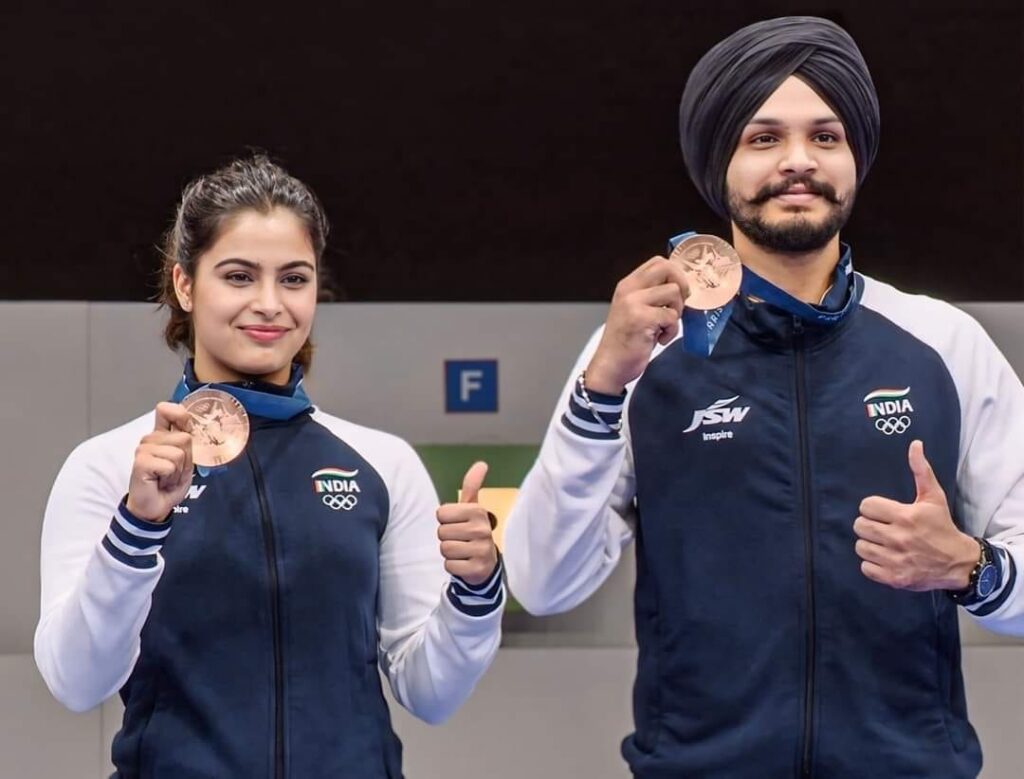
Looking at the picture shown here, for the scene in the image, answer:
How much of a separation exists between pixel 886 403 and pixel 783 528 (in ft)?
0.88

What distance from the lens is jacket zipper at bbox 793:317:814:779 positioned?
249 cm

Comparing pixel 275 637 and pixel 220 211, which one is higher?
pixel 220 211

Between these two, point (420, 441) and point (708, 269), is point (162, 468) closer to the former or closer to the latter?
point (708, 269)

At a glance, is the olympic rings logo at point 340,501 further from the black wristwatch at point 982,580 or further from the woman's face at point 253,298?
the black wristwatch at point 982,580

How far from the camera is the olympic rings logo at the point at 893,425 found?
260 cm

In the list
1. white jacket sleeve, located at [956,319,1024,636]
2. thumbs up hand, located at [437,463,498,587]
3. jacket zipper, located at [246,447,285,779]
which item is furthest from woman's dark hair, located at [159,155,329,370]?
white jacket sleeve, located at [956,319,1024,636]

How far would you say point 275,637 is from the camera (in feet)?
8.48

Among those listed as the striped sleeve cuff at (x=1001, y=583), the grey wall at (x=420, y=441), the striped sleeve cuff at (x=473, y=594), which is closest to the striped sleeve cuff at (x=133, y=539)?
the striped sleeve cuff at (x=473, y=594)

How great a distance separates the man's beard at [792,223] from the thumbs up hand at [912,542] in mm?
427

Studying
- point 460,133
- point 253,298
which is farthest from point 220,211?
point 460,133

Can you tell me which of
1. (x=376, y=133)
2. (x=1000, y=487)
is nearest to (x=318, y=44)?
(x=376, y=133)

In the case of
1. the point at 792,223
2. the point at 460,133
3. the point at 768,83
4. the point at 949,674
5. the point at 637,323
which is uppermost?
the point at 460,133

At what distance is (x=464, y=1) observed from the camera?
4355mm

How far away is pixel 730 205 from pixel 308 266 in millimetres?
716
